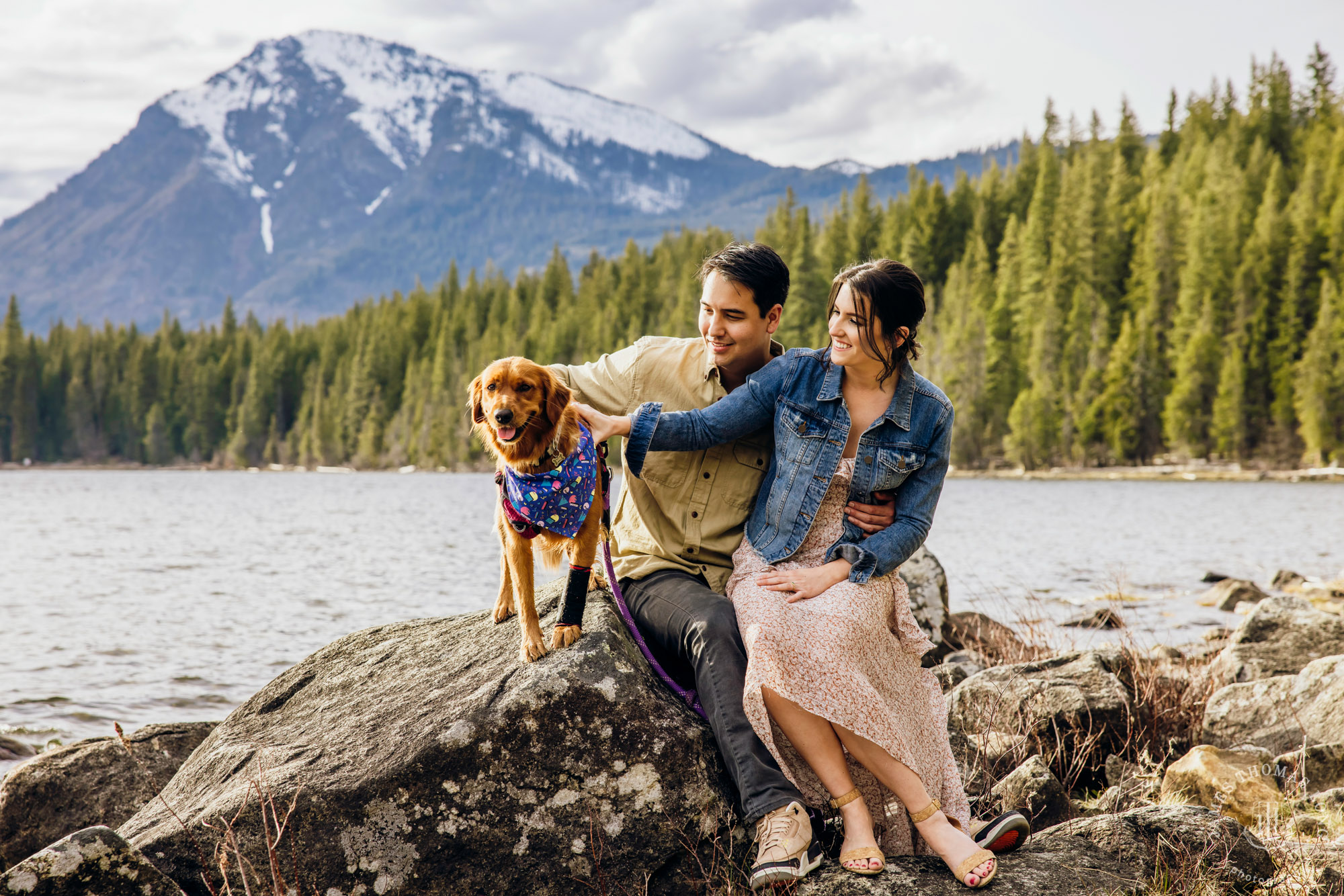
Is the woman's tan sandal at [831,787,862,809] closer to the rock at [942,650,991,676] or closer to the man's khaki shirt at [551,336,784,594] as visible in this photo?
the man's khaki shirt at [551,336,784,594]

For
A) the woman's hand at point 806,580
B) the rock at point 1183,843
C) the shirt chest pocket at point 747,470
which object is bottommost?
the rock at point 1183,843

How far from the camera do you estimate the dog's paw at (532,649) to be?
3996 mm

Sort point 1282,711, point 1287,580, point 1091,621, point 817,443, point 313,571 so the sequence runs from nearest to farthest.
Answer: point 817,443
point 1282,711
point 1091,621
point 1287,580
point 313,571

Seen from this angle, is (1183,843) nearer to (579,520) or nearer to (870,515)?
(870,515)

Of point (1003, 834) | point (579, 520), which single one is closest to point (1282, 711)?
point (1003, 834)

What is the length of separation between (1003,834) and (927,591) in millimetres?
5763

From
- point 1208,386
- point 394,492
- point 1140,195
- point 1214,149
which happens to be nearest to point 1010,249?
point 1140,195

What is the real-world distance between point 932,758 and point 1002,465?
64292mm

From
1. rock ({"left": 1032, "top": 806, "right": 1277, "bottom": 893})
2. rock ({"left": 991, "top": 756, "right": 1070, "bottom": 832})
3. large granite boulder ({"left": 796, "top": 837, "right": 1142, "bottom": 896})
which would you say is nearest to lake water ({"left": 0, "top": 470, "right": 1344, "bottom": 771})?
rock ({"left": 991, "top": 756, "right": 1070, "bottom": 832})

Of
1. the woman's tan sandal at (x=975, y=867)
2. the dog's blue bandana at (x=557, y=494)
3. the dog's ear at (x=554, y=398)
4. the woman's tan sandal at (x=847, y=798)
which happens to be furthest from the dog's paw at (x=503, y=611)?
the woman's tan sandal at (x=975, y=867)

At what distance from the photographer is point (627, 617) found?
4.34 m

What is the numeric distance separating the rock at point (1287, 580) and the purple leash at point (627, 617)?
18.0 meters

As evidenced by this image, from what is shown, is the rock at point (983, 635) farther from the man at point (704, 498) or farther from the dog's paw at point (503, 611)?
the dog's paw at point (503, 611)

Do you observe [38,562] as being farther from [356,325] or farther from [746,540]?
[356,325]
